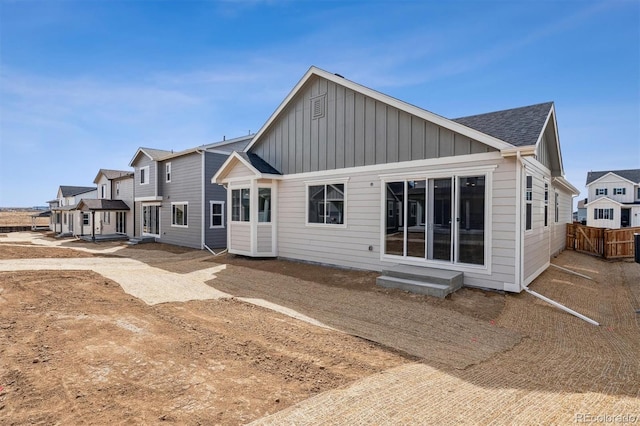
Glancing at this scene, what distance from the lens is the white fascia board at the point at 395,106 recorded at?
727 centimetres

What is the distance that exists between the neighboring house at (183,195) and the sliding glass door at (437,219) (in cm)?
1166

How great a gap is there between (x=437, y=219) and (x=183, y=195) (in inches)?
602

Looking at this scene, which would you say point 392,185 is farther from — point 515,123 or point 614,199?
point 614,199

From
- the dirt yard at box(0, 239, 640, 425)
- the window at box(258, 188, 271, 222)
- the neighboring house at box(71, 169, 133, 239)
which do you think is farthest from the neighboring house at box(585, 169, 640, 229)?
the neighboring house at box(71, 169, 133, 239)

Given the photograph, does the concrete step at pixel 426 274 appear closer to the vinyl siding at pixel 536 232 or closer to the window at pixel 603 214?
the vinyl siding at pixel 536 232

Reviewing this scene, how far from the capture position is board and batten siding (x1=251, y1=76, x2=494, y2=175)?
838 cm

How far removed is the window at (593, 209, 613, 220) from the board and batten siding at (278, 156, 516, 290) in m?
41.3

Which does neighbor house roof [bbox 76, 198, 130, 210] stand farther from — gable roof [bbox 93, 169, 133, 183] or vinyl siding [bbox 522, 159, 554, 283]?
vinyl siding [bbox 522, 159, 554, 283]

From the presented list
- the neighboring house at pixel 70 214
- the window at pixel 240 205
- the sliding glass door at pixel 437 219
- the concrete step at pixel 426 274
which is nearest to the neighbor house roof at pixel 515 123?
the sliding glass door at pixel 437 219

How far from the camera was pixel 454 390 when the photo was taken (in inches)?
127

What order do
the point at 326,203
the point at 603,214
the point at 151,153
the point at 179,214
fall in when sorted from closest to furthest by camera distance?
the point at 326,203
the point at 179,214
the point at 151,153
the point at 603,214

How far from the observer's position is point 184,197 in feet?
61.3

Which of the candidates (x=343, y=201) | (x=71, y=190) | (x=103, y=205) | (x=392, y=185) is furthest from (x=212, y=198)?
(x=71, y=190)

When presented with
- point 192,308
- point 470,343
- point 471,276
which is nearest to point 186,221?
point 192,308
